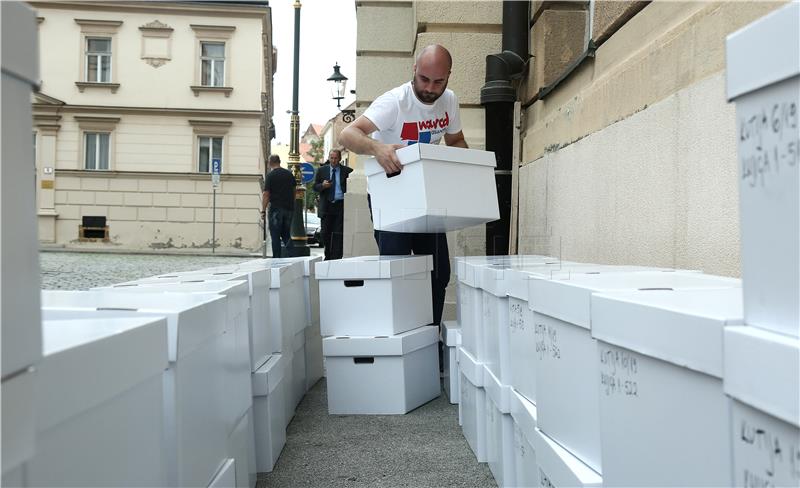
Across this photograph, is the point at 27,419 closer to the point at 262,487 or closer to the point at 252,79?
the point at 262,487

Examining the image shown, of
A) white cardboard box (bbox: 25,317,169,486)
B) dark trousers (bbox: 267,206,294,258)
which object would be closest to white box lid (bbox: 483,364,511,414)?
white cardboard box (bbox: 25,317,169,486)

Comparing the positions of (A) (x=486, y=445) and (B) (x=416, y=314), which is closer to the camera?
(A) (x=486, y=445)

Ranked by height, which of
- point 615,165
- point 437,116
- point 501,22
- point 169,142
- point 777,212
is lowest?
point 777,212

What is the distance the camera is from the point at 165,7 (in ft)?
69.7

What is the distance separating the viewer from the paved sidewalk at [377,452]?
2170 mm

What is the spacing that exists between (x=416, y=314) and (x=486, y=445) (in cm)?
105

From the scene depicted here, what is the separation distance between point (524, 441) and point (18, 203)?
4.67 feet

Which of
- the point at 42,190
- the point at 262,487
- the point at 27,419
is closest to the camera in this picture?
the point at 27,419

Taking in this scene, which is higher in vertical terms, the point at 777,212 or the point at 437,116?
the point at 437,116

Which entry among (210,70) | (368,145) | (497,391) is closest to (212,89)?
(210,70)

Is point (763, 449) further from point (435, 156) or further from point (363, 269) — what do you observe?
point (363, 269)

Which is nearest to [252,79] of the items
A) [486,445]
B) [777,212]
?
[486,445]

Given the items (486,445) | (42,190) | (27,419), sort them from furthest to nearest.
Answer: (42,190) → (486,445) → (27,419)

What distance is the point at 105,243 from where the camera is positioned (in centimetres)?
2058
